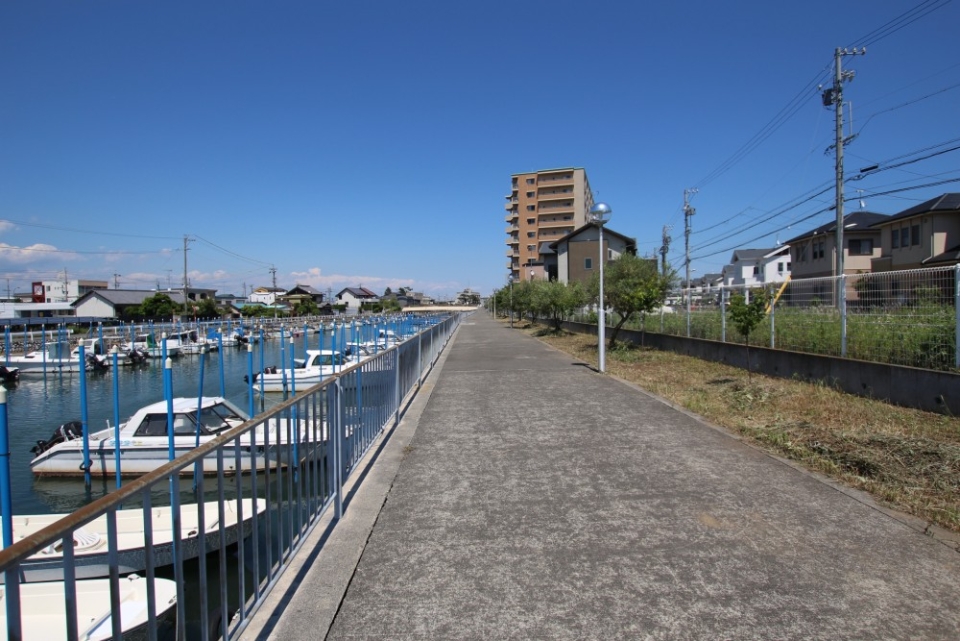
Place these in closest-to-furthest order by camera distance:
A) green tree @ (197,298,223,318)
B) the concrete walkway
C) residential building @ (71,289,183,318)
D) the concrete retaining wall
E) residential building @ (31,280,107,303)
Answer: the concrete walkway, the concrete retaining wall, residential building @ (71,289,183,318), green tree @ (197,298,223,318), residential building @ (31,280,107,303)

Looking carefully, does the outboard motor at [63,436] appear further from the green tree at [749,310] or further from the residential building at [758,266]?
the residential building at [758,266]

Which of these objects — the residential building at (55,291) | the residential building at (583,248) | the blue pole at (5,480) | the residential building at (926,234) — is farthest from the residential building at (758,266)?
the residential building at (55,291)

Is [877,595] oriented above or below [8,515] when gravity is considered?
above

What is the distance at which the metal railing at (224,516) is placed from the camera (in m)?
1.74

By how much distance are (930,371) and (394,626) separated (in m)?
8.27

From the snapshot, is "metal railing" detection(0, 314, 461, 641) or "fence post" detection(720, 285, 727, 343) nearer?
"metal railing" detection(0, 314, 461, 641)

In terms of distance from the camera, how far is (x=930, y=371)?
7598 mm

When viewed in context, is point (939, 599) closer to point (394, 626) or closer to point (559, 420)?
point (394, 626)

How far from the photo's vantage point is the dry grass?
184 inches

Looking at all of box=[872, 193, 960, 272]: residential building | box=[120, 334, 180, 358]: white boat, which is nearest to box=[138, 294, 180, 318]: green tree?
box=[120, 334, 180, 358]: white boat

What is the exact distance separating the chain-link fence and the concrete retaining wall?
0.25m

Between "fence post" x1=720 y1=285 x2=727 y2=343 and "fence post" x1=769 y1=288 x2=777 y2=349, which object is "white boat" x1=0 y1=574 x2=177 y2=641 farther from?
"fence post" x1=720 y1=285 x2=727 y2=343

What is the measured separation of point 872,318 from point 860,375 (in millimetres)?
972

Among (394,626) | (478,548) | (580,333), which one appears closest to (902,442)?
(478,548)
